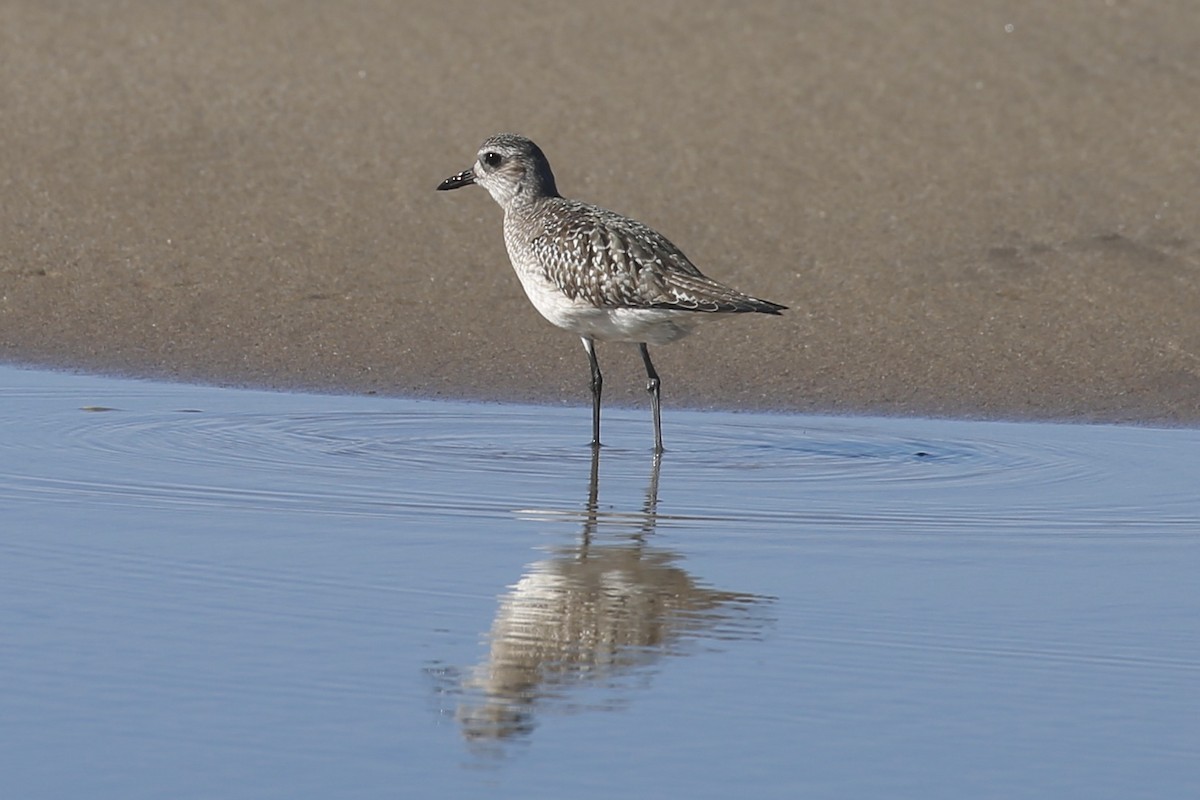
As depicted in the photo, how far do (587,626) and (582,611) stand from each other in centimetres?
16

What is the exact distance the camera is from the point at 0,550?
680 cm

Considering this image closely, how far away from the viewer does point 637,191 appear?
12711mm

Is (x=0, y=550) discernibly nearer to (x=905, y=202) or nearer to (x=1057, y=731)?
(x=1057, y=731)

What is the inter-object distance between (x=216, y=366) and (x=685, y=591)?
15.5 feet

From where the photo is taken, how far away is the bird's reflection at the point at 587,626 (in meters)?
5.40

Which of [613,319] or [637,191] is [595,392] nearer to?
[613,319]

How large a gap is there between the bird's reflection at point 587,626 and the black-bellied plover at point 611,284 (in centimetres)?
217

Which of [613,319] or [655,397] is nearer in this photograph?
[655,397]

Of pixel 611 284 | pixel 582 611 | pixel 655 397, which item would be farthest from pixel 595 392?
pixel 582 611

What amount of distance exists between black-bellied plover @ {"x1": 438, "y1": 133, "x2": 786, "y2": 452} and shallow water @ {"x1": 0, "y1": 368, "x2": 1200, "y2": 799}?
516mm

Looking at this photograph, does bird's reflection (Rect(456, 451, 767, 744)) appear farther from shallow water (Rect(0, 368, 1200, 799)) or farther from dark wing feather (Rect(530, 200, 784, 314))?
dark wing feather (Rect(530, 200, 784, 314))

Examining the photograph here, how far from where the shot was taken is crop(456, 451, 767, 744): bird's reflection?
17.7 ft

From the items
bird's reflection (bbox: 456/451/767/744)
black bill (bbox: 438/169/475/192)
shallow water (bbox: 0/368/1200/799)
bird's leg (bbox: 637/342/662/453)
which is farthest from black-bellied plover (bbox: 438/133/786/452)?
bird's reflection (bbox: 456/451/767/744)

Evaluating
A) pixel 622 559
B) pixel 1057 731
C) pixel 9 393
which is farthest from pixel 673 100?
pixel 1057 731
